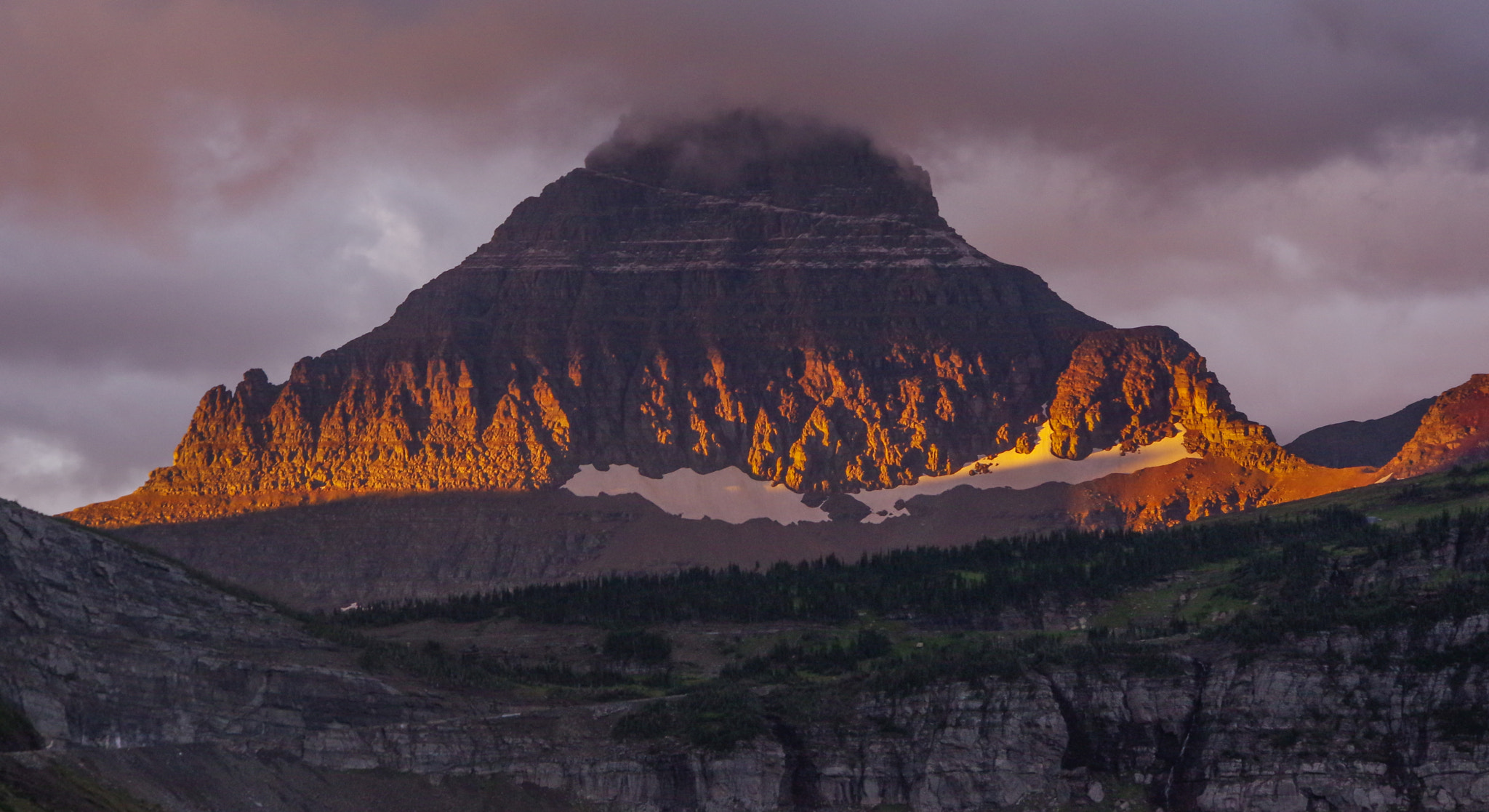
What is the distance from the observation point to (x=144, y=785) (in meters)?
197

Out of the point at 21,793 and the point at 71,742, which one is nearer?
the point at 21,793

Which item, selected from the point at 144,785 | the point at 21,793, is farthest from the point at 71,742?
the point at 21,793

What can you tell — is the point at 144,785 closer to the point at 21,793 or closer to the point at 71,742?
the point at 71,742

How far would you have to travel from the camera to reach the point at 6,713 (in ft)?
633

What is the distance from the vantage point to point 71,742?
19912 centimetres

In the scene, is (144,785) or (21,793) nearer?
(21,793)

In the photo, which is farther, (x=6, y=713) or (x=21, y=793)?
(x=6, y=713)

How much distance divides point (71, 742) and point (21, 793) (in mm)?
33569

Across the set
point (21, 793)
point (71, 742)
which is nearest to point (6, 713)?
point (71, 742)

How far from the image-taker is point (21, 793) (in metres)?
166

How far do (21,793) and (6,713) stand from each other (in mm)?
28246

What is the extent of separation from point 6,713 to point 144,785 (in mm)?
11612
